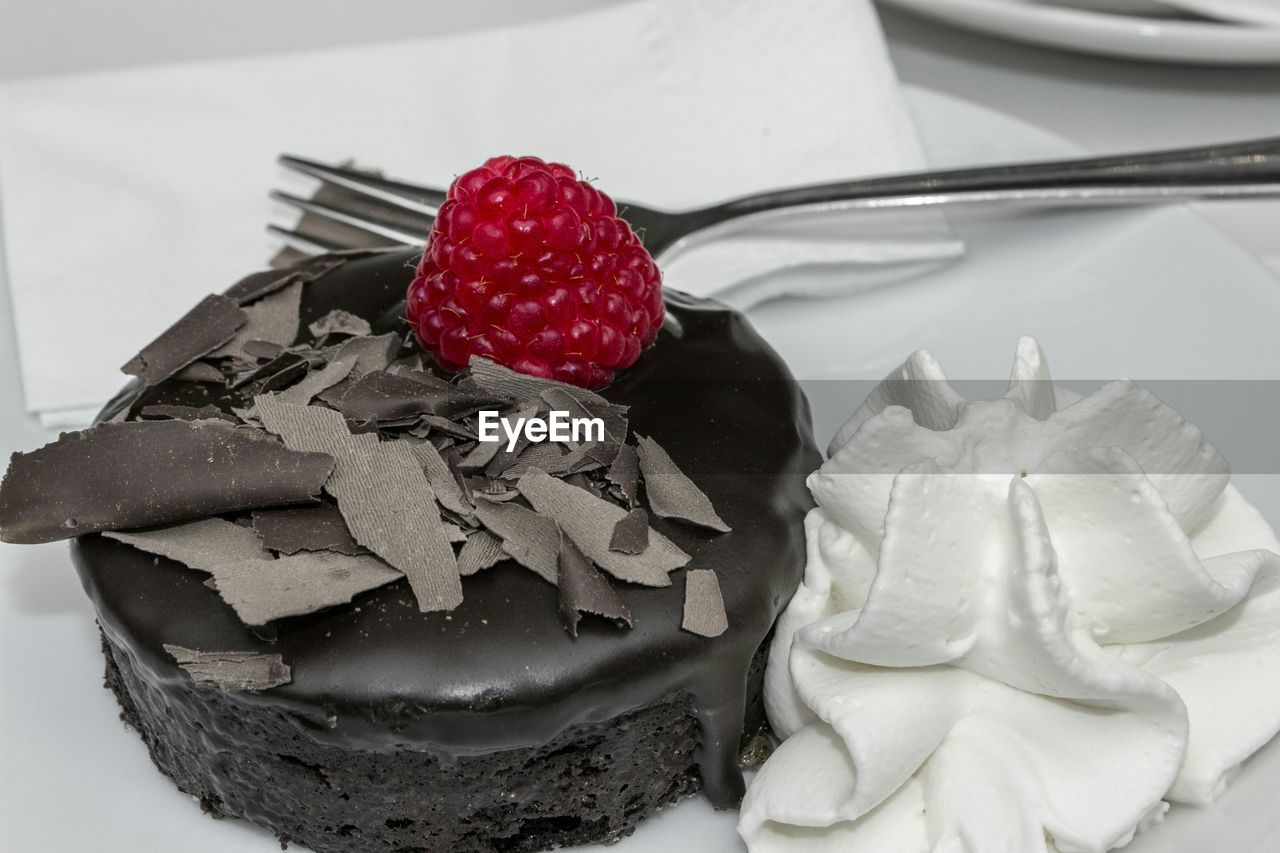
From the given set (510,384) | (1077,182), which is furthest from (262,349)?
(1077,182)

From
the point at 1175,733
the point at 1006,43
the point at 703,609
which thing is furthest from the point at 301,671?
the point at 1006,43

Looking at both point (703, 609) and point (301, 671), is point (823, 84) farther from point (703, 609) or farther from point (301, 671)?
point (301, 671)

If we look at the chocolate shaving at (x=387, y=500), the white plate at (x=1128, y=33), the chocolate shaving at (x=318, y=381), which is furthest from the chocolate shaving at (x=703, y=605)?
the white plate at (x=1128, y=33)

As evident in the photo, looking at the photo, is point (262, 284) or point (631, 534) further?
point (262, 284)

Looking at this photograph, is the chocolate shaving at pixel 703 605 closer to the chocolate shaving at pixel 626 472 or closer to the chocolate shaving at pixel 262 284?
the chocolate shaving at pixel 626 472

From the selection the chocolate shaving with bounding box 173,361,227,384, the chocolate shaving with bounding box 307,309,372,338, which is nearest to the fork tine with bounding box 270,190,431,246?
the chocolate shaving with bounding box 307,309,372,338

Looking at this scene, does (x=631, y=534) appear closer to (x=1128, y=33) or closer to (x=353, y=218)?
(x=353, y=218)
